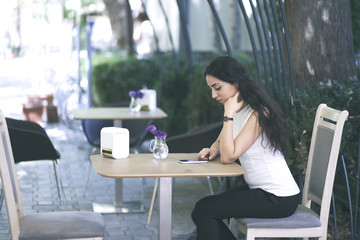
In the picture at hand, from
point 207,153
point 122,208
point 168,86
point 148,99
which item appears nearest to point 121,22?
point 168,86

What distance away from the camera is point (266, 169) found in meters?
3.10

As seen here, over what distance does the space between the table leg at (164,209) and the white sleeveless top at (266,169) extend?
1.49 feet

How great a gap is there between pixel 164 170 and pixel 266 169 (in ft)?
1.84

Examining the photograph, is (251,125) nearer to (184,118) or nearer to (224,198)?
(224,198)

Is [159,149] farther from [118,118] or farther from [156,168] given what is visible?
[118,118]

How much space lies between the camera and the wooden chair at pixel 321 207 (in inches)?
118

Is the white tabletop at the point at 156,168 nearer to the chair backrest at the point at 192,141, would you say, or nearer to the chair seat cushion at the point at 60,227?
the chair seat cushion at the point at 60,227

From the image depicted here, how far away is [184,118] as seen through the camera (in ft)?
26.6

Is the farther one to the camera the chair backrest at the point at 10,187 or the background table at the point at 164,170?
the background table at the point at 164,170

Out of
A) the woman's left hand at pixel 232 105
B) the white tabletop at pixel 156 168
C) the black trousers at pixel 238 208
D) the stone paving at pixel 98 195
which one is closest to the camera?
the white tabletop at pixel 156 168

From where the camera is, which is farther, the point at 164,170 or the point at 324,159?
the point at 324,159

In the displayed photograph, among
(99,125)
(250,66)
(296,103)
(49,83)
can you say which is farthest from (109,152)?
(49,83)

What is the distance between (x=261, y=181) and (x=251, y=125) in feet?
1.02

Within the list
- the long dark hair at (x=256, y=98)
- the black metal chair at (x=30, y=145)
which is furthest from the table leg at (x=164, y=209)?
the black metal chair at (x=30, y=145)
